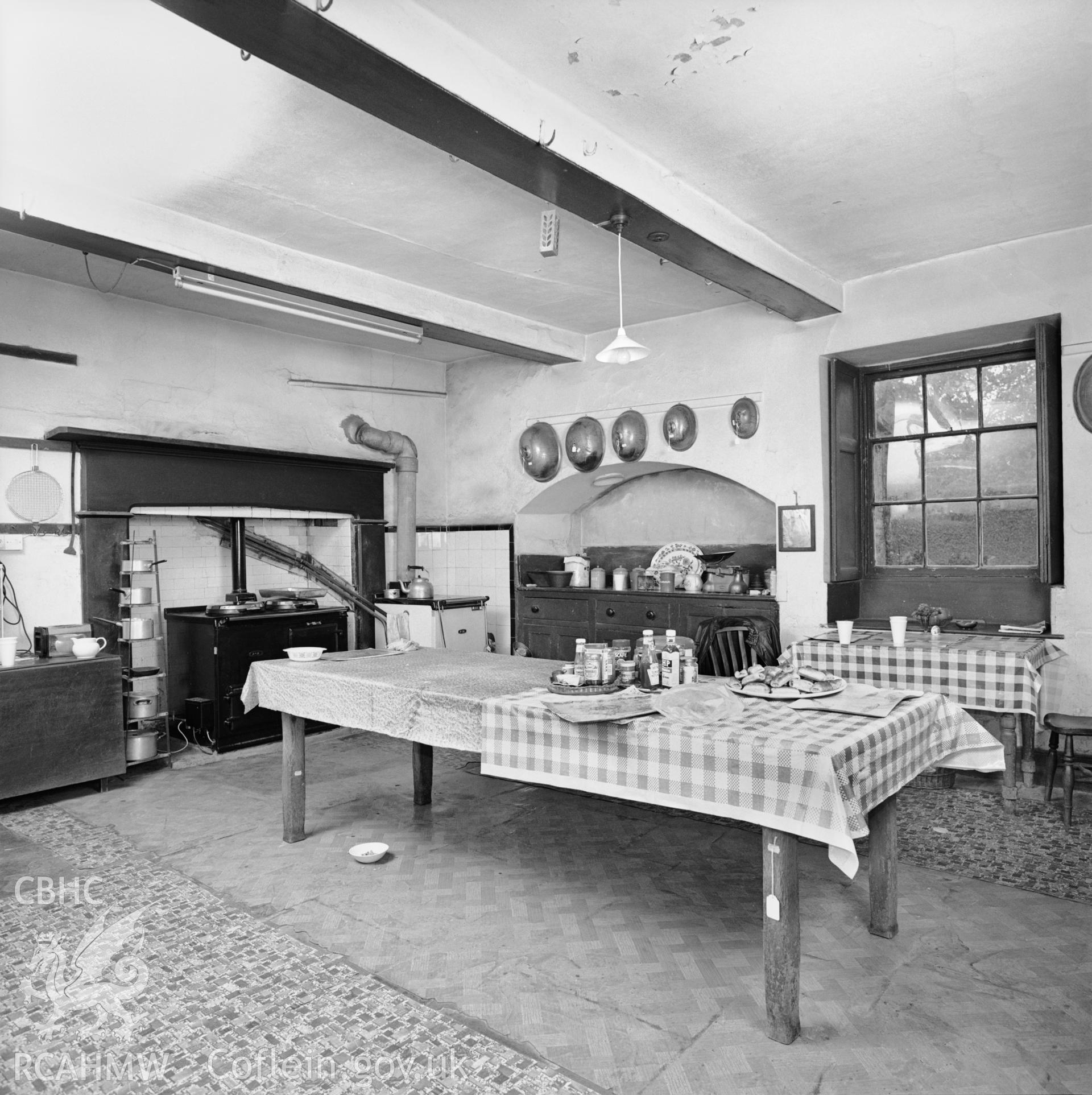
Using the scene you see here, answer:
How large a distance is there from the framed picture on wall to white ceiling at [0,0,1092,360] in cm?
177

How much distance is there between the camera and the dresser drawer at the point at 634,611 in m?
6.92

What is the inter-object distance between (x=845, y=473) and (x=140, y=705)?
535 cm

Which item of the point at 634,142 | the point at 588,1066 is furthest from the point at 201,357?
the point at 588,1066

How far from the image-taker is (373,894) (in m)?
3.63

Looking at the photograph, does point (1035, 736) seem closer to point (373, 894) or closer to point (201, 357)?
point (373, 894)

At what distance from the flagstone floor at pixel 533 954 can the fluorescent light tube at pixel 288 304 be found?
3147 mm

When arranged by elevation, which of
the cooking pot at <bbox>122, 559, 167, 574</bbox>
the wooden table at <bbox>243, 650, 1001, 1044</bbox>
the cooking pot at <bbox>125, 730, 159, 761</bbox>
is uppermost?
the cooking pot at <bbox>122, 559, 167, 574</bbox>

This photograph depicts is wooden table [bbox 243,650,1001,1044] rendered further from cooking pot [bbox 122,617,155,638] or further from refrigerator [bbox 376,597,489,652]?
refrigerator [bbox 376,597,489,652]

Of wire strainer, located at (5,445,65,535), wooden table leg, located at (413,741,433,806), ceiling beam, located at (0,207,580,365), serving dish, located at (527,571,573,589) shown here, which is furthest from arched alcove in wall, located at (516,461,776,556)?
wire strainer, located at (5,445,65,535)

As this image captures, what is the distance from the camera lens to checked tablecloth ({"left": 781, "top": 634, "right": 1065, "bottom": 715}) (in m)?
4.57

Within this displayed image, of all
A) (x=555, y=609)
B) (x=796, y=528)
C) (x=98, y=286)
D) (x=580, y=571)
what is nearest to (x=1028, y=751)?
(x=796, y=528)

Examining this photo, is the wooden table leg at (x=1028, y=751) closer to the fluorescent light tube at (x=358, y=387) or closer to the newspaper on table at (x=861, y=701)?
the newspaper on table at (x=861, y=701)

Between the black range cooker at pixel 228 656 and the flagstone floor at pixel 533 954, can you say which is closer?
the flagstone floor at pixel 533 954

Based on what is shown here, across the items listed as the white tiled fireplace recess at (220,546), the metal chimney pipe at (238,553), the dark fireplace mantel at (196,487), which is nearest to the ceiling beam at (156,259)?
the dark fireplace mantel at (196,487)
